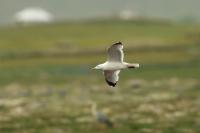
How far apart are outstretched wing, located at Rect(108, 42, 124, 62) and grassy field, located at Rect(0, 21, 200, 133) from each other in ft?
49.4

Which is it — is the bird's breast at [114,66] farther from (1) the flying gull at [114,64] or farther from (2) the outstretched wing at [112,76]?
(2) the outstretched wing at [112,76]

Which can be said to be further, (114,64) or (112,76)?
(112,76)

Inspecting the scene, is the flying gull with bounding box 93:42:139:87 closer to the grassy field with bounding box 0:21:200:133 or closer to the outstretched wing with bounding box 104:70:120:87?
the outstretched wing with bounding box 104:70:120:87

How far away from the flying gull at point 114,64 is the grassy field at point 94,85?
43.1ft

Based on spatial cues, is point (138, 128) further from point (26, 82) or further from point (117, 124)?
point (26, 82)

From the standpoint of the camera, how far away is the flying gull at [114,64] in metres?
35.2

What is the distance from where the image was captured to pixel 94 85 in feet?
258

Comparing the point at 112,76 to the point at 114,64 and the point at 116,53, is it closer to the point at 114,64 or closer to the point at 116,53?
the point at 114,64

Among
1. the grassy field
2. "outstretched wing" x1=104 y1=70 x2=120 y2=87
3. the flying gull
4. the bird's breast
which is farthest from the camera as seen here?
the grassy field

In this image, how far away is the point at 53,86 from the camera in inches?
3123

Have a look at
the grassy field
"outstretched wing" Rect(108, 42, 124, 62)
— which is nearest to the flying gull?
"outstretched wing" Rect(108, 42, 124, 62)

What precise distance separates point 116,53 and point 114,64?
3.94 ft

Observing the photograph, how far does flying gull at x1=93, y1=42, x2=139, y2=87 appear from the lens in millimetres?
35188

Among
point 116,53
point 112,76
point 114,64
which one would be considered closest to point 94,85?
point 112,76
